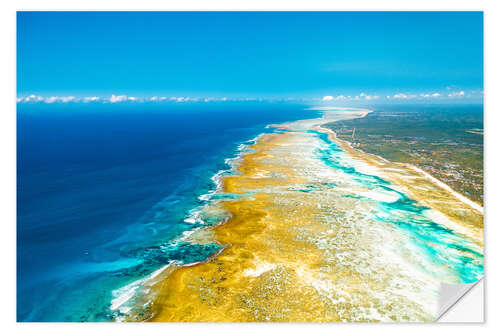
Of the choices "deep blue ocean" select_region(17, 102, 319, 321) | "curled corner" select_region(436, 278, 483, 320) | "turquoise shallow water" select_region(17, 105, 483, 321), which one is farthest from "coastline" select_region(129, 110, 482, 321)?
"deep blue ocean" select_region(17, 102, 319, 321)

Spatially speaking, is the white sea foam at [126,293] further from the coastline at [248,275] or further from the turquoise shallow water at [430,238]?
the turquoise shallow water at [430,238]

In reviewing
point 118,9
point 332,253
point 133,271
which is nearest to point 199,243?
point 133,271

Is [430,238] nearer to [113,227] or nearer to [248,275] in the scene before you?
[248,275]

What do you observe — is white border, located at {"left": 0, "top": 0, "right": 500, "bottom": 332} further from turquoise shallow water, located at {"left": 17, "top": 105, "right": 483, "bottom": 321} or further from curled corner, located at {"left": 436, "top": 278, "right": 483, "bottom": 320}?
turquoise shallow water, located at {"left": 17, "top": 105, "right": 483, "bottom": 321}

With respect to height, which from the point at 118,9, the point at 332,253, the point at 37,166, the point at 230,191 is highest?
the point at 118,9

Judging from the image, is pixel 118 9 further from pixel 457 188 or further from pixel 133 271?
pixel 457 188

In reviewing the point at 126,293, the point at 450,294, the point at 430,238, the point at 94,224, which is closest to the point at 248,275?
the point at 126,293
